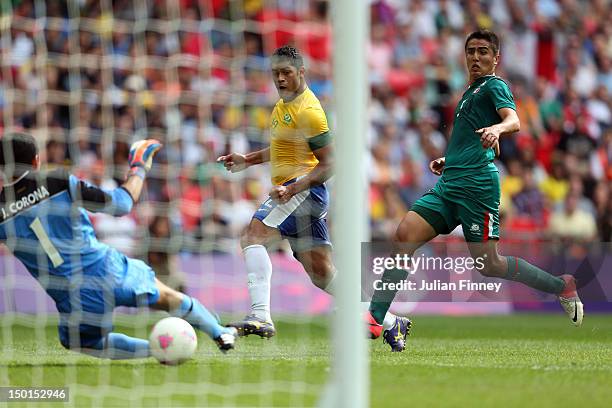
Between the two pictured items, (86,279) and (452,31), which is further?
(452,31)

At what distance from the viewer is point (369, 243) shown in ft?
41.8

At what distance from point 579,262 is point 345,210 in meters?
8.96

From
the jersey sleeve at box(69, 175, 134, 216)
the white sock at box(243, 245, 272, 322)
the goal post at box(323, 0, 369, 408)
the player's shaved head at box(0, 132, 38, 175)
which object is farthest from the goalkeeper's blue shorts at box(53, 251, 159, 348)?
the goal post at box(323, 0, 369, 408)

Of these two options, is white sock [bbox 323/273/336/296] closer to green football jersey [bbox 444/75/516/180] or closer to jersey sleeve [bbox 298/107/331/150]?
jersey sleeve [bbox 298/107/331/150]

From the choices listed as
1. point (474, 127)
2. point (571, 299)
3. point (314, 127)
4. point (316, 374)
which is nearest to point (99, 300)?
point (316, 374)

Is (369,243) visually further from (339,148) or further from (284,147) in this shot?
(339,148)

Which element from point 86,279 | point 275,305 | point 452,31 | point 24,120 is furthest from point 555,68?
point 86,279

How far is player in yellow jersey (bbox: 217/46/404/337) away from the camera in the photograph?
314 inches

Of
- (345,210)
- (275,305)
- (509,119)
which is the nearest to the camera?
(345,210)

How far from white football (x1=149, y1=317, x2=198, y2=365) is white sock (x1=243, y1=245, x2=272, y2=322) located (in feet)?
3.79

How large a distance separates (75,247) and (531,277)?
12.0 feet

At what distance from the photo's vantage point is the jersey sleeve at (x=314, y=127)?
7.97 metres

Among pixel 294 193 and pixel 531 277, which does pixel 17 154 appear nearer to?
pixel 294 193

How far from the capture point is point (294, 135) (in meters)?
8.20
